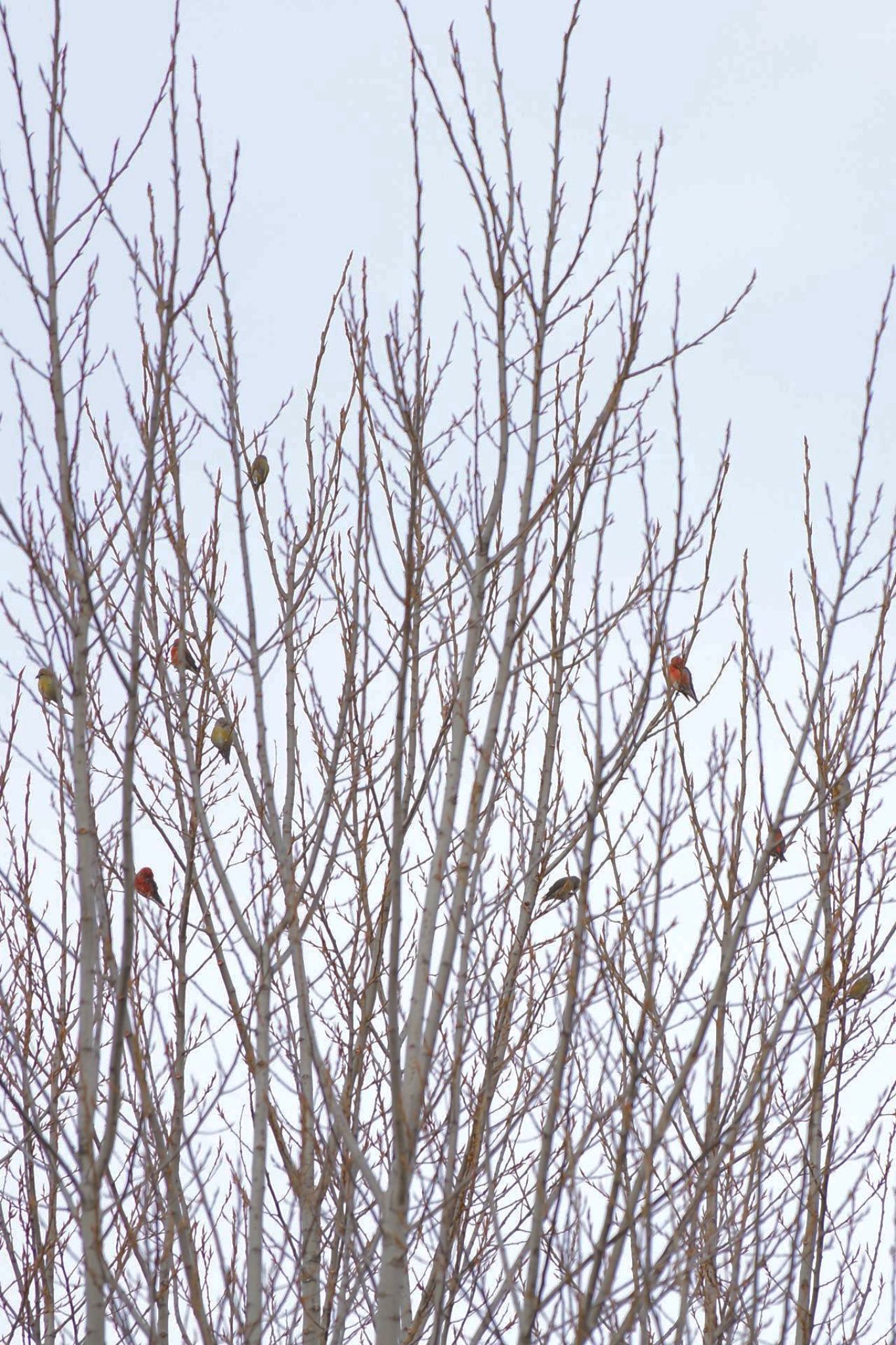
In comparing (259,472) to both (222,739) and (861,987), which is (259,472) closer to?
(222,739)

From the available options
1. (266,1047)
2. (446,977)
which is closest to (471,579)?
(446,977)

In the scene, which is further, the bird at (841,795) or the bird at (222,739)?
the bird at (222,739)

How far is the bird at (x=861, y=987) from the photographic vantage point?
4.83 metres

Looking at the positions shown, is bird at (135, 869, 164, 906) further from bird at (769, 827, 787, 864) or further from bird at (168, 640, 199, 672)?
bird at (769, 827, 787, 864)

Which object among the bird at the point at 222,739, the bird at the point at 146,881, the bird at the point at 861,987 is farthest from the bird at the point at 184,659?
the bird at the point at 861,987

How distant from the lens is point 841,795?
12.5 feet

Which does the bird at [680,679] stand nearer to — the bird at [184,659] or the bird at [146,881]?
the bird at [184,659]

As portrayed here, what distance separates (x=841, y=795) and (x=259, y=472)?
3050mm

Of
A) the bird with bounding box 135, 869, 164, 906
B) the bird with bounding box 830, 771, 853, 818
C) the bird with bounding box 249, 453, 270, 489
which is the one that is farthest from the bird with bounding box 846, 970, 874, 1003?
the bird with bounding box 135, 869, 164, 906

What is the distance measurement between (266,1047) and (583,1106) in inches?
50.7

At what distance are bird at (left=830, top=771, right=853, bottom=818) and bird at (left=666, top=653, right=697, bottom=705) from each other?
0.51 m

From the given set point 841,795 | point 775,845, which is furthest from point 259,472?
point 775,845

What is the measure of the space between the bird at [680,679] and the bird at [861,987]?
114 cm

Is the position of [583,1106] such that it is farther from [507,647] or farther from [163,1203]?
[507,647]
